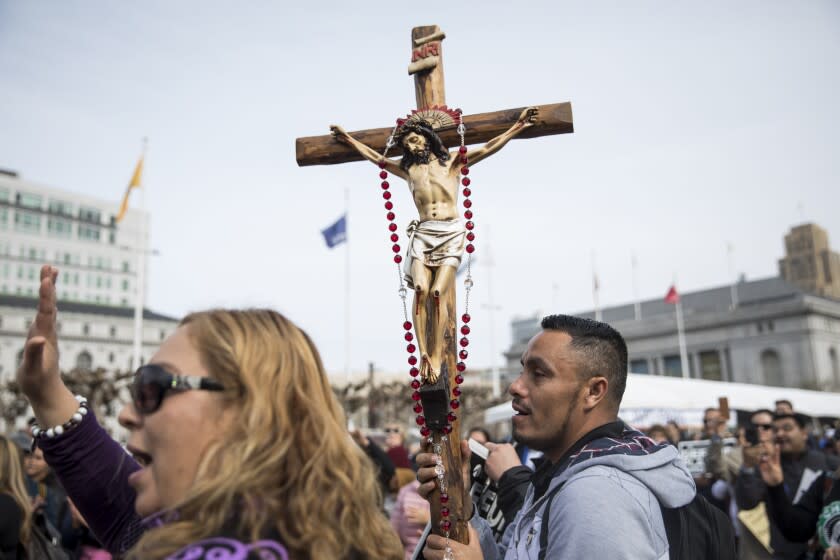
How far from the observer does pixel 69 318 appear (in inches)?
2773

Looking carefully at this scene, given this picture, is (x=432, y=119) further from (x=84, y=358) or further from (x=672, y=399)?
(x=84, y=358)

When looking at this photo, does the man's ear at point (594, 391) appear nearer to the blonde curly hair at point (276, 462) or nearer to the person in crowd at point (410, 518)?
the blonde curly hair at point (276, 462)

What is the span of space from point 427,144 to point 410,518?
11.8 ft

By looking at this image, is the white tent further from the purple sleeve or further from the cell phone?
the purple sleeve

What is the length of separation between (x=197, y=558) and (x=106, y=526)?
1.09 m

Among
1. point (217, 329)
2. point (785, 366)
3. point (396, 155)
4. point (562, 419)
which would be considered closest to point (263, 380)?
point (217, 329)

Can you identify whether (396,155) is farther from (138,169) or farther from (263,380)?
(138,169)

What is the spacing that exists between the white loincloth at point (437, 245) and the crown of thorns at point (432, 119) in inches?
19.7

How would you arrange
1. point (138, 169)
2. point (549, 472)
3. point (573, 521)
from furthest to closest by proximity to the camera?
point (138, 169) → point (549, 472) → point (573, 521)

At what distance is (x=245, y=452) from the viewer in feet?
5.33

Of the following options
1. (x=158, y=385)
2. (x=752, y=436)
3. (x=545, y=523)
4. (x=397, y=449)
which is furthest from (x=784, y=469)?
(x=158, y=385)

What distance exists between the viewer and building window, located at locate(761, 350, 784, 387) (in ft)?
210

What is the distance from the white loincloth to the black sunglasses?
5.26ft

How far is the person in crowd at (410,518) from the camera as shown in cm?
578
